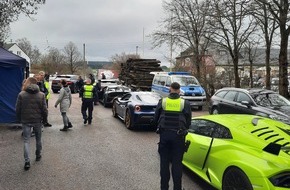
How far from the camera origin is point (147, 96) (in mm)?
13117

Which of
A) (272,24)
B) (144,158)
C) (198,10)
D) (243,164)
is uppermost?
(198,10)

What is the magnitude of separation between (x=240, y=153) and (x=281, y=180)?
2.55 feet

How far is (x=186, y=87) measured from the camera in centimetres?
1975

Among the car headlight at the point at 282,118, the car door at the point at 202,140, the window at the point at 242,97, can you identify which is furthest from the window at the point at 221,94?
the car door at the point at 202,140

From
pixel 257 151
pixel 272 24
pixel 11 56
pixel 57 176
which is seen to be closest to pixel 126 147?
pixel 57 176

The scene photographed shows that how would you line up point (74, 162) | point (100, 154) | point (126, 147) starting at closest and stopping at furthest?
point (74, 162) < point (100, 154) < point (126, 147)

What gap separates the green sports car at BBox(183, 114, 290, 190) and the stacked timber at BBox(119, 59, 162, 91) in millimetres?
21027

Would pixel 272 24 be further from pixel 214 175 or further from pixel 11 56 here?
pixel 214 175

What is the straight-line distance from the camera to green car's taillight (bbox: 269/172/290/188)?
4.50m

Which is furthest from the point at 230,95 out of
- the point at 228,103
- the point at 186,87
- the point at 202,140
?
the point at 202,140

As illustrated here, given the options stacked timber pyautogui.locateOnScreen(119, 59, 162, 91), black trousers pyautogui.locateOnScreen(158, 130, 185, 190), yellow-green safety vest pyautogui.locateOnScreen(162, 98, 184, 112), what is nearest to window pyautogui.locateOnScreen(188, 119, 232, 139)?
black trousers pyautogui.locateOnScreen(158, 130, 185, 190)

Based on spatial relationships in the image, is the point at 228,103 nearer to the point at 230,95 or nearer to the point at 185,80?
the point at 230,95

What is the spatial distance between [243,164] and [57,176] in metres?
3.72

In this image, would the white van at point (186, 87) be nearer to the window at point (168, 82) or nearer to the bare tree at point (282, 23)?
the window at point (168, 82)
